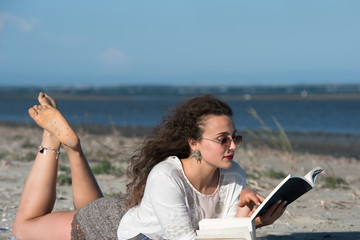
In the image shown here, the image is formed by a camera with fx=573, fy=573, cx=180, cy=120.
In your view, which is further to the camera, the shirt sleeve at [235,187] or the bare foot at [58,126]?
the bare foot at [58,126]

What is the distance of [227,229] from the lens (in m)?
3.25

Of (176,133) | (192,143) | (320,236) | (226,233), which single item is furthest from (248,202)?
(320,236)

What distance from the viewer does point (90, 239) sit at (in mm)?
3906

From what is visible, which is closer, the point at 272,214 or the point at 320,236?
the point at 272,214

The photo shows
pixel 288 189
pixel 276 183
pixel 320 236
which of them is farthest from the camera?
pixel 276 183

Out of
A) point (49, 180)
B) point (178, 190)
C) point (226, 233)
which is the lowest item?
point (226, 233)

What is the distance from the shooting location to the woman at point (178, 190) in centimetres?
332

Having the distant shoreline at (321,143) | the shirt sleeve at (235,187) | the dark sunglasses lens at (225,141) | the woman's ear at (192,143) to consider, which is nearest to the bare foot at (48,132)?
the woman's ear at (192,143)

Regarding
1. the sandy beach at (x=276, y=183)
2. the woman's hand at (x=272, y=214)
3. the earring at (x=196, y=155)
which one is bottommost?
the sandy beach at (x=276, y=183)

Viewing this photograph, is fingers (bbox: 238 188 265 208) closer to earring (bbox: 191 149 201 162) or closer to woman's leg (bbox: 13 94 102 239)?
earring (bbox: 191 149 201 162)

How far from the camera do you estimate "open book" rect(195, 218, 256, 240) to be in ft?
10.5

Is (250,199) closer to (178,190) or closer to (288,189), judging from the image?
(288,189)

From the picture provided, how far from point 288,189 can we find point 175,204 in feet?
2.12

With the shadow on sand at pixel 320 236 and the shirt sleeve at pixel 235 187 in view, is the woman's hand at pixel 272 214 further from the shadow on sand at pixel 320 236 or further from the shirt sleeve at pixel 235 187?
the shadow on sand at pixel 320 236
